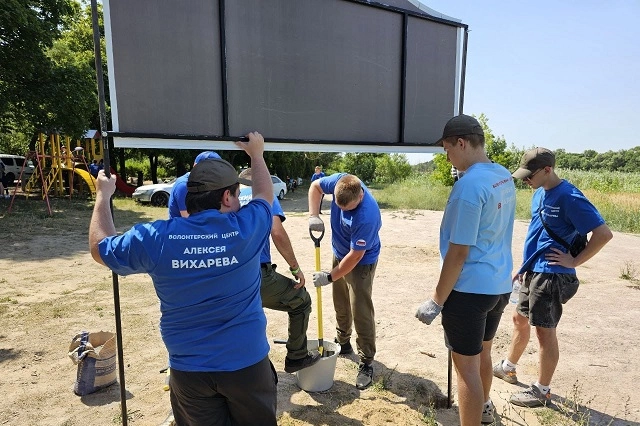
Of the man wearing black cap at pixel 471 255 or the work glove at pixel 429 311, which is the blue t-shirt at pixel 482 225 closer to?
the man wearing black cap at pixel 471 255

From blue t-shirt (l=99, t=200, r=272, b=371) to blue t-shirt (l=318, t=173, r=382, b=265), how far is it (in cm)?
153

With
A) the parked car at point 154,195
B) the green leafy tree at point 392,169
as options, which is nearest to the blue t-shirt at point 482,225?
the parked car at point 154,195

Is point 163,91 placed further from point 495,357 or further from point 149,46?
point 495,357

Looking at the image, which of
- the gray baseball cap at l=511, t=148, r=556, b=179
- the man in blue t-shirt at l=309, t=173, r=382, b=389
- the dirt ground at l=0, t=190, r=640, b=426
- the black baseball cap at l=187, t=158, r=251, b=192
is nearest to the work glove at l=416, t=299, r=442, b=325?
the man in blue t-shirt at l=309, t=173, r=382, b=389

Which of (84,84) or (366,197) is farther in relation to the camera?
(84,84)

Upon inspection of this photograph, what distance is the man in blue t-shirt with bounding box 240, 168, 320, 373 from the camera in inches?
117

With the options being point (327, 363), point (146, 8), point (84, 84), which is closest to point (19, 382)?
point (327, 363)

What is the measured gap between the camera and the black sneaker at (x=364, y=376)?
137 inches

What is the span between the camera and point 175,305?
1813 millimetres

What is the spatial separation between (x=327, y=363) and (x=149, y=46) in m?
2.55

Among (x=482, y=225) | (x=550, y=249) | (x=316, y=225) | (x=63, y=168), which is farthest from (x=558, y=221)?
(x=63, y=168)

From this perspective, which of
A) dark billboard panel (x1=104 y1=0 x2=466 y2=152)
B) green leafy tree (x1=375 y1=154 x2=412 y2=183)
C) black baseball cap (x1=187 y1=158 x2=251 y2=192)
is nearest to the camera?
black baseball cap (x1=187 y1=158 x2=251 y2=192)

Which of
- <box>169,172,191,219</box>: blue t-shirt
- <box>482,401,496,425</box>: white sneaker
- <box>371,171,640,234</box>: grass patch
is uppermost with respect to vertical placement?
<box>169,172,191,219</box>: blue t-shirt

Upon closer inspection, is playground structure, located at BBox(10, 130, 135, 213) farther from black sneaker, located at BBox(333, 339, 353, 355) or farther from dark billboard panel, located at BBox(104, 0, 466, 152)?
dark billboard panel, located at BBox(104, 0, 466, 152)
